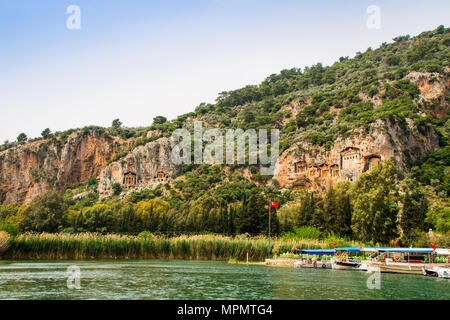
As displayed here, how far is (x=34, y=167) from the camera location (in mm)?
130375

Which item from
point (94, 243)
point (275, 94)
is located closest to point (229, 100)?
point (275, 94)

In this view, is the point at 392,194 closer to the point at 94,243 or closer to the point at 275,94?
the point at 94,243

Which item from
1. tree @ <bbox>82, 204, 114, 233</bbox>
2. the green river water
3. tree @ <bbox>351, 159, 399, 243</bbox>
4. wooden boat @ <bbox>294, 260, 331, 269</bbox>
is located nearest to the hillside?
tree @ <bbox>82, 204, 114, 233</bbox>

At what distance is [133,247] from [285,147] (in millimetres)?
63126

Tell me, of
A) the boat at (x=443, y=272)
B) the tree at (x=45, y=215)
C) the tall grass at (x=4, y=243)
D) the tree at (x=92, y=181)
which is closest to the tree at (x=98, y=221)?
the tree at (x=45, y=215)

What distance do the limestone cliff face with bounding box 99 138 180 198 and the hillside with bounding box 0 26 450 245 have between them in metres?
0.27

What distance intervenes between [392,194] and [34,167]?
10983 centimetres

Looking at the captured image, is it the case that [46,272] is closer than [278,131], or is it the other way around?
[46,272]

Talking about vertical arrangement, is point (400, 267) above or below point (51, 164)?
below

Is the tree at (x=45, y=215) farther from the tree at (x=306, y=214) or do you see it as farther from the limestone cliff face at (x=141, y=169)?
the limestone cliff face at (x=141, y=169)

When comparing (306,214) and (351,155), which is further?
(351,155)

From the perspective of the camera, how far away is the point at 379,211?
48.0 m

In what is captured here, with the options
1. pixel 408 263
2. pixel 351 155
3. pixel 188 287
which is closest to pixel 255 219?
pixel 408 263

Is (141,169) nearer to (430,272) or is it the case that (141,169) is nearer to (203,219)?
(203,219)
